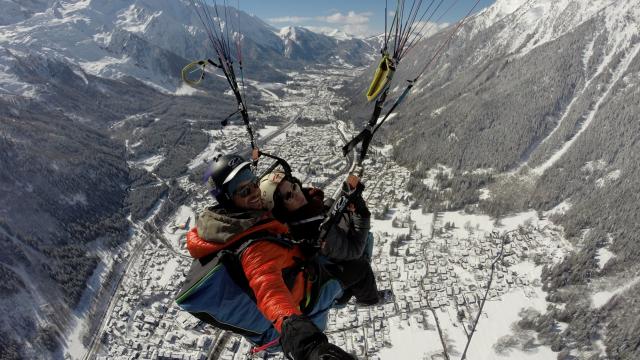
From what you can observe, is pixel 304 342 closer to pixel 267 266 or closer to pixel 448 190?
pixel 267 266

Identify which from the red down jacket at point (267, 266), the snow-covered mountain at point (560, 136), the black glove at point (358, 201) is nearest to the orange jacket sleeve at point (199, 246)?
the red down jacket at point (267, 266)

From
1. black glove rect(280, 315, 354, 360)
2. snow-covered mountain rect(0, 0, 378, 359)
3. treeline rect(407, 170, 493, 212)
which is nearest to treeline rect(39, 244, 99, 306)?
snow-covered mountain rect(0, 0, 378, 359)

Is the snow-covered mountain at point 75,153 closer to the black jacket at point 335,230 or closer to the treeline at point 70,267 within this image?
the treeline at point 70,267

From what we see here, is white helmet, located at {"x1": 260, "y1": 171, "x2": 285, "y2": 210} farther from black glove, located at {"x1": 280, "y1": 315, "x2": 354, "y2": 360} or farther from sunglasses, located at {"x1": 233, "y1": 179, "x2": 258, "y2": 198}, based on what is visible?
black glove, located at {"x1": 280, "y1": 315, "x2": 354, "y2": 360}

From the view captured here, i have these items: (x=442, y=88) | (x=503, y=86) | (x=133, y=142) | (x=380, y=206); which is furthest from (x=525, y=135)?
(x=133, y=142)

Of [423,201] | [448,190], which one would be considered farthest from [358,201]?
[448,190]
